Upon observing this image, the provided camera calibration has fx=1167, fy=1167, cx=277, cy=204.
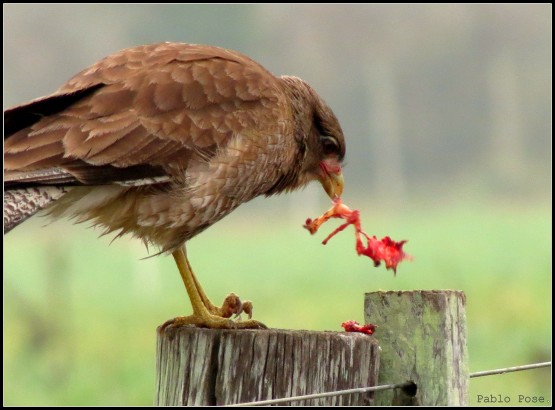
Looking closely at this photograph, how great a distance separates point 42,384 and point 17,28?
59.1m

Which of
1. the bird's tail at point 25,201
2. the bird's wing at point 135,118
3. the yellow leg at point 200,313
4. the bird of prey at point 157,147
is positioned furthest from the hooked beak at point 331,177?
the bird's tail at point 25,201

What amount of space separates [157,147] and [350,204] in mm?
53865

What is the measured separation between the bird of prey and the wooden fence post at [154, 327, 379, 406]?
0.98 metres

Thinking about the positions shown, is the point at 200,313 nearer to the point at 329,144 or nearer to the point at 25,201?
the point at 25,201

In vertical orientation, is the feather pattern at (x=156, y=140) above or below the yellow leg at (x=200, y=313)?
above

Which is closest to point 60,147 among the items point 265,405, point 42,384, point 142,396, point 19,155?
point 19,155

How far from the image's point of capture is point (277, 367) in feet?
14.9

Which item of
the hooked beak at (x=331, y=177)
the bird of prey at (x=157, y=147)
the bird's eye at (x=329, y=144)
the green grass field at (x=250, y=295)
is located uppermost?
the green grass field at (x=250, y=295)

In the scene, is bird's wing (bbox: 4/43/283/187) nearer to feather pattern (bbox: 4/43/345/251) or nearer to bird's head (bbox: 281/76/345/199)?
feather pattern (bbox: 4/43/345/251)

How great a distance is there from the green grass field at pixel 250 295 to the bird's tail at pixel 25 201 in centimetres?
63

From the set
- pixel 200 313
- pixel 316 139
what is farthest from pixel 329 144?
pixel 200 313

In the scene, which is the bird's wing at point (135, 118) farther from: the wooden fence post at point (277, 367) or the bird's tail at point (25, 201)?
the wooden fence post at point (277, 367)

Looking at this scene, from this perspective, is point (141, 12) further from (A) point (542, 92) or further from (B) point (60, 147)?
(B) point (60, 147)

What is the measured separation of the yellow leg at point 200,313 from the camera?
18.6 ft
